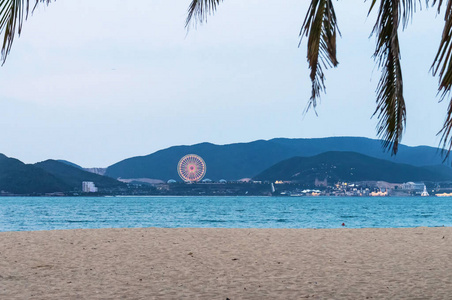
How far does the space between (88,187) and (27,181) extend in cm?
1896

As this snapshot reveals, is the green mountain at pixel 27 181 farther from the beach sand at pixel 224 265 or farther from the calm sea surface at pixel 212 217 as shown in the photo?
the beach sand at pixel 224 265

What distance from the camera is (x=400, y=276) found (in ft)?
35.0

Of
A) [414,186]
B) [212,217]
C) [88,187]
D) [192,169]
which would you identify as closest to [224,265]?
[212,217]

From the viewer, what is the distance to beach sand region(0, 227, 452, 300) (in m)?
9.13

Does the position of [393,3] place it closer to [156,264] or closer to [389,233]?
[156,264]

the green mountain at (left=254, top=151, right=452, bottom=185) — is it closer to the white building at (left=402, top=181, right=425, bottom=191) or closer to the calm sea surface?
the white building at (left=402, top=181, right=425, bottom=191)

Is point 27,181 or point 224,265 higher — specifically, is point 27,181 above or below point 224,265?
above

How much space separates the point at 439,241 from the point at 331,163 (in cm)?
17682

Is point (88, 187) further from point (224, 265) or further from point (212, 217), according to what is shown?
point (224, 265)

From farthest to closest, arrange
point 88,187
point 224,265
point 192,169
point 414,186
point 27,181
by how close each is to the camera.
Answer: point 414,186, point 88,187, point 27,181, point 192,169, point 224,265

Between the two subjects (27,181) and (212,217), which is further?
(27,181)

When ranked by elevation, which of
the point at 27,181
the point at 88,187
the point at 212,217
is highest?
the point at 27,181

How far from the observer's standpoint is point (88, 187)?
194625mm

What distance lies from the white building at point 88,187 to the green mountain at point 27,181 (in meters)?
6.12
